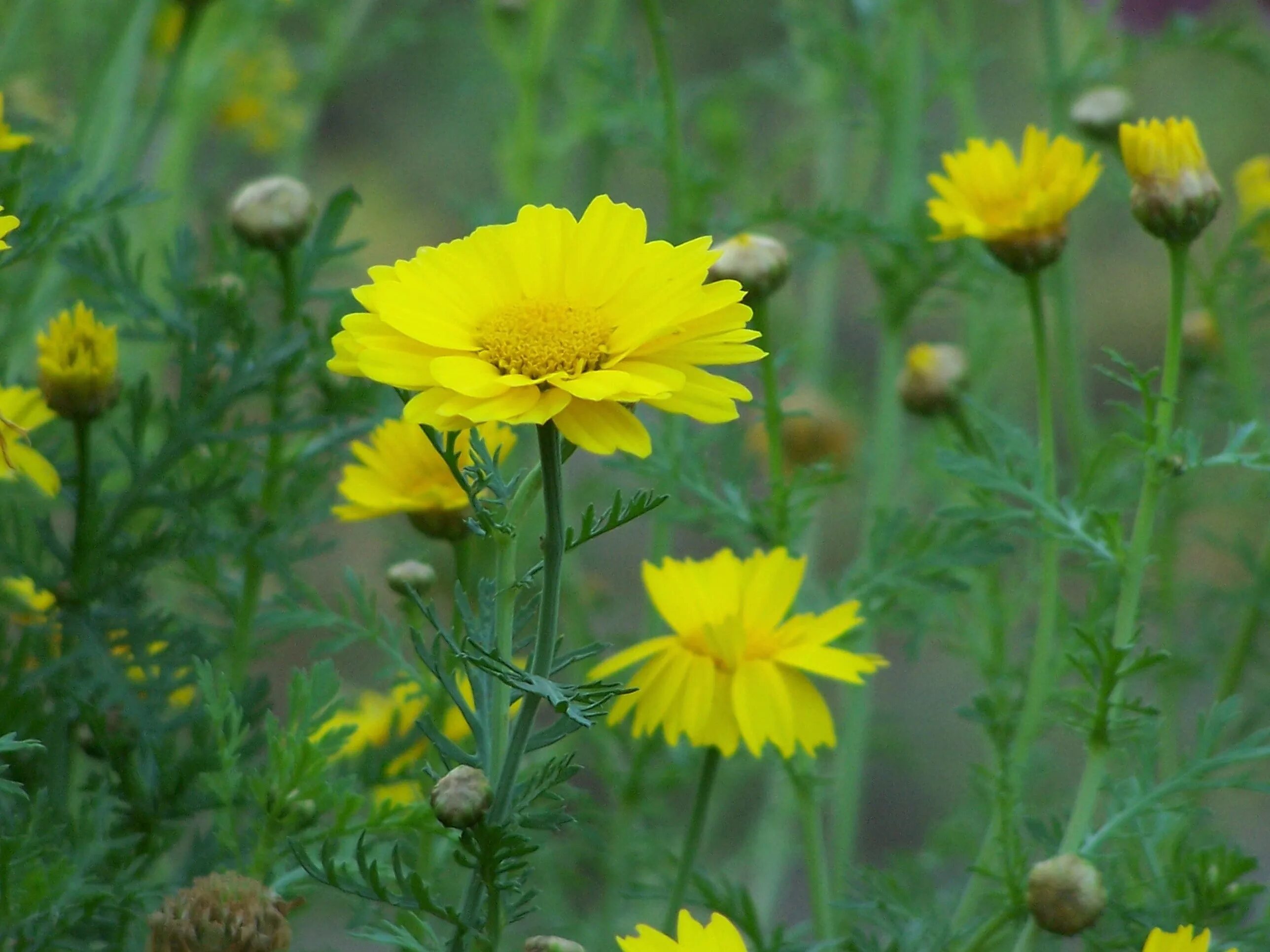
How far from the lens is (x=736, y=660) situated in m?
0.60

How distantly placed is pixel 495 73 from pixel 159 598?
0.57m

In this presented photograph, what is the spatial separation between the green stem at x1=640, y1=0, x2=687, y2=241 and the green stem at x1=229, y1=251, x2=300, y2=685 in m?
0.28

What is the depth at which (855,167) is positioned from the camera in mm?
1542

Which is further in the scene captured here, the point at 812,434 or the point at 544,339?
the point at 812,434

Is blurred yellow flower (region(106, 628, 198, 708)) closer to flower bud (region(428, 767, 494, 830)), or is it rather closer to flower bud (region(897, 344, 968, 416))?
flower bud (region(428, 767, 494, 830))

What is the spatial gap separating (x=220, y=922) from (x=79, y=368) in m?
0.27

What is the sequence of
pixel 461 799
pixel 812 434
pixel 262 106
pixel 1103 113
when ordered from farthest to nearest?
pixel 262 106, pixel 812 434, pixel 1103 113, pixel 461 799

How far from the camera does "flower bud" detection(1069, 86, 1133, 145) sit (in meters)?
0.99

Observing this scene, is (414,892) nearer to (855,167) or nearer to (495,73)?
(495,73)

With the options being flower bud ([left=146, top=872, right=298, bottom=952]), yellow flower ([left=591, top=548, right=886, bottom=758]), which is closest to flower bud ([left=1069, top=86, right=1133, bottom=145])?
yellow flower ([left=591, top=548, right=886, bottom=758])

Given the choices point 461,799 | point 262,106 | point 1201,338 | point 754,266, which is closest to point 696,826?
point 461,799

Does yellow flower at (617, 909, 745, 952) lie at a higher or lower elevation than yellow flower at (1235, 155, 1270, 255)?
lower

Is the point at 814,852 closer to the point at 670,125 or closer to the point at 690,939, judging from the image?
the point at 690,939

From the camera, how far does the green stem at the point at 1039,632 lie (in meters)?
0.68
